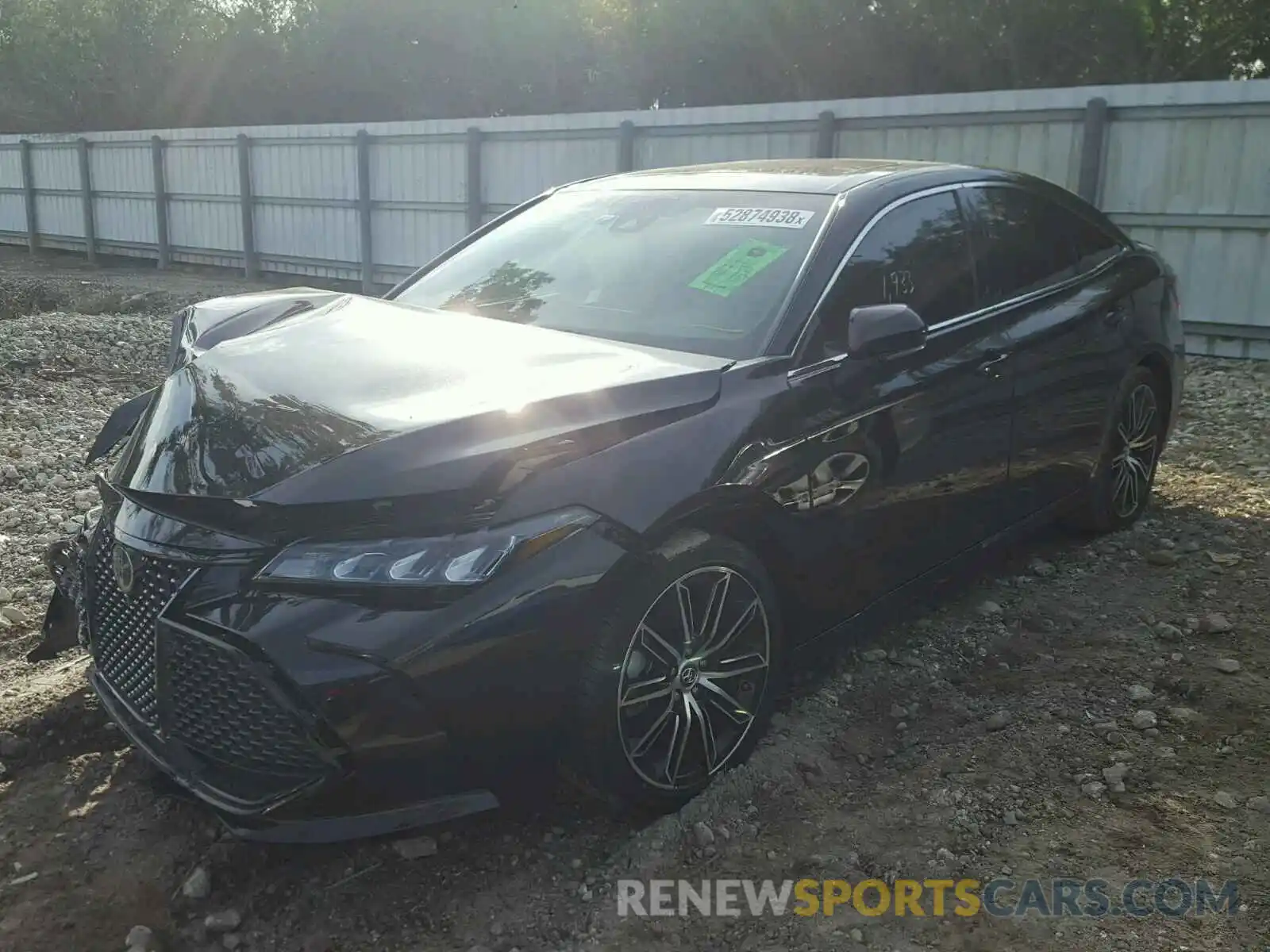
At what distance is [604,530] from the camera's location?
2.82 meters

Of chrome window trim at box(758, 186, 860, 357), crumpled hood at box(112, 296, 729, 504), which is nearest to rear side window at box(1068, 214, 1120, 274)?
chrome window trim at box(758, 186, 860, 357)

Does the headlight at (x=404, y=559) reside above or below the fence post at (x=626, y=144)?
below

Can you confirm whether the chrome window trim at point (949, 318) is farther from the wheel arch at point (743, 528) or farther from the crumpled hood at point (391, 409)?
the wheel arch at point (743, 528)

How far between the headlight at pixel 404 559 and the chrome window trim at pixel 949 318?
1130 millimetres

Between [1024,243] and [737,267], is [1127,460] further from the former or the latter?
Result: [737,267]

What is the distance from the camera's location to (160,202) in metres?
20.4

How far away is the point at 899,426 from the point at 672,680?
1.20 m

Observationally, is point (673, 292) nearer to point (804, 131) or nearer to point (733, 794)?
point (733, 794)

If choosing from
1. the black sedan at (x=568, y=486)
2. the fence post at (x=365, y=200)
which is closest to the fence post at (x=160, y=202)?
the fence post at (x=365, y=200)

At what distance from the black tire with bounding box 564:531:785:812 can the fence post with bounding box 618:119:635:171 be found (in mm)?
10664

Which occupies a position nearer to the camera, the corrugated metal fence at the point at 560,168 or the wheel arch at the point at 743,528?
the wheel arch at the point at 743,528

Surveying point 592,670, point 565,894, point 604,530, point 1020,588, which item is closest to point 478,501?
point 604,530

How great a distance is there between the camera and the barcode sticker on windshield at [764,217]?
3.84 metres

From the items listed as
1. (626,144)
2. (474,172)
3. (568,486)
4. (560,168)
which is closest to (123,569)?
(568,486)
